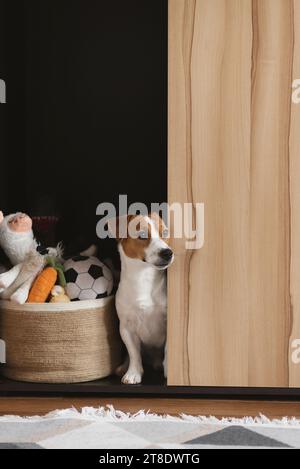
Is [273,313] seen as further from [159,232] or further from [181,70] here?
[181,70]

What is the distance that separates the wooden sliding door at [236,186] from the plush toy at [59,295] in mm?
344

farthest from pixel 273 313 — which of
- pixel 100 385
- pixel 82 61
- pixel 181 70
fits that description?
pixel 82 61

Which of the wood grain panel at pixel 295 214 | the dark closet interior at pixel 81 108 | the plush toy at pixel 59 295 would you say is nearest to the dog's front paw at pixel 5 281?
the plush toy at pixel 59 295

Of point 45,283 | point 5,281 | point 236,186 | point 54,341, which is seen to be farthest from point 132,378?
point 236,186

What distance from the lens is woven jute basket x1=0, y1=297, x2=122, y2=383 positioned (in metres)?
2.02

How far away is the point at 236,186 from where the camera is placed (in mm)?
1953

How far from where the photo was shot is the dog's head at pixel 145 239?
6.42 feet

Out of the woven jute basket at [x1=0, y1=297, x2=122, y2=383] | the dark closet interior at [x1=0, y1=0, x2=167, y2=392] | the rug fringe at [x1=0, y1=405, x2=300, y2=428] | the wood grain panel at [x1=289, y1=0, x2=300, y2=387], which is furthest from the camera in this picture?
the dark closet interior at [x1=0, y1=0, x2=167, y2=392]

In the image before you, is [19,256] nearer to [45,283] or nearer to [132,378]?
[45,283]

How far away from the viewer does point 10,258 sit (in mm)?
2176

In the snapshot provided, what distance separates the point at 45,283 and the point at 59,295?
6cm

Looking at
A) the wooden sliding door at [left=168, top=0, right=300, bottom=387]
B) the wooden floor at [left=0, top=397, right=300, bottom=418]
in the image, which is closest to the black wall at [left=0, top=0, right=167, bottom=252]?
the wooden sliding door at [left=168, top=0, right=300, bottom=387]

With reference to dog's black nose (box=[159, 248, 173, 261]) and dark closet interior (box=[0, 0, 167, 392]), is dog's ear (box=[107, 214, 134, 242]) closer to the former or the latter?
dog's black nose (box=[159, 248, 173, 261])
